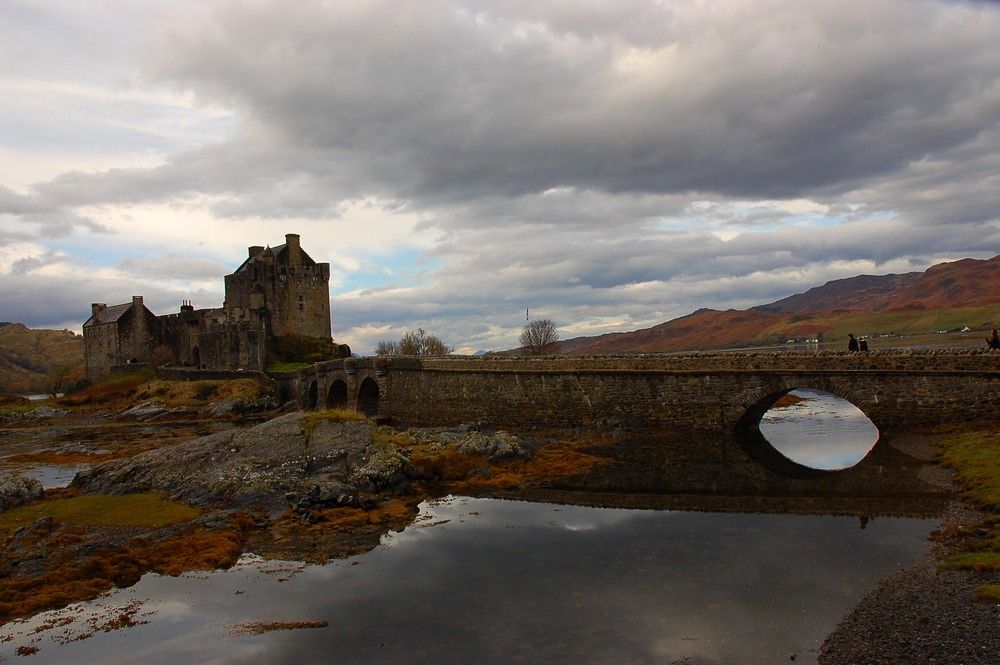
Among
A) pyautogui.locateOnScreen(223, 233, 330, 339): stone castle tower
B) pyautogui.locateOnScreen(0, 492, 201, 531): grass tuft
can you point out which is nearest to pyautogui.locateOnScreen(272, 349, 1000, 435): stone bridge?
pyautogui.locateOnScreen(0, 492, 201, 531): grass tuft

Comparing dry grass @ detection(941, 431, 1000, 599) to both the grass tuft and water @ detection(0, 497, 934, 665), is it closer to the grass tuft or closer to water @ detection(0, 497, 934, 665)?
water @ detection(0, 497, 934, 665)

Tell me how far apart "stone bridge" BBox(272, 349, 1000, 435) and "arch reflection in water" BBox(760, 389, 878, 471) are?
2.05 meters

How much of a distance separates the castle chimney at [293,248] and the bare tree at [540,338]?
106ft

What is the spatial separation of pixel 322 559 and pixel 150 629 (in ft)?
16.4

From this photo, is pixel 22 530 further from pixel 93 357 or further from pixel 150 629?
pixel 93 357

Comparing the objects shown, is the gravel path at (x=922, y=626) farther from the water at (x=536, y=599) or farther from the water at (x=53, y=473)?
the water at (x=53, y=473)

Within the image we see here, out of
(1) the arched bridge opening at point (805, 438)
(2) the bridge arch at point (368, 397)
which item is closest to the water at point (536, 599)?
(1) the arched bridge opening at point (805, 438)

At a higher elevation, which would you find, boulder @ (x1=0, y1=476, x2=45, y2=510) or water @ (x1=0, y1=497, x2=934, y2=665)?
boulder @ (x1=0, y1=476, x2=45, y2=510)

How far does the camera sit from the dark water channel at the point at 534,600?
1296 centimetres

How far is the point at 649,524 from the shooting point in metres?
20.9

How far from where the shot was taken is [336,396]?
64.9m

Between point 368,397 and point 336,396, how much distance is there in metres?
6.18

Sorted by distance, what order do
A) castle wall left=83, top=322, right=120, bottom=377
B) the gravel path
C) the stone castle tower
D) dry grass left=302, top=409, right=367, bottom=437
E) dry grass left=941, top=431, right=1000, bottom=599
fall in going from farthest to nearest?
castle wall left=83, top=322, right=120, bottom=377 < the stone castle tower < dry grass left=302, top=409, right=367, bottom=437 < dry grass left=941, top=431, right=1000, bottom=599 < the gravel path

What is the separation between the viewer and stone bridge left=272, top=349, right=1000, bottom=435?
96.2ft
